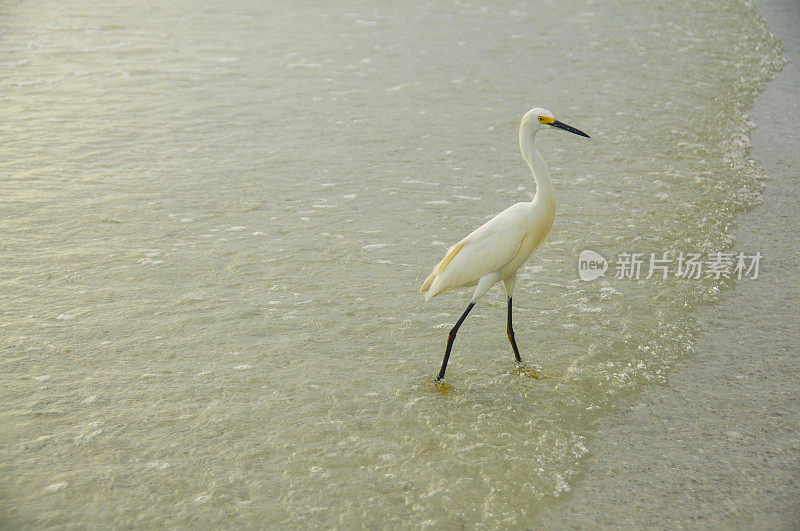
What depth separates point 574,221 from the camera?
18.7 ft

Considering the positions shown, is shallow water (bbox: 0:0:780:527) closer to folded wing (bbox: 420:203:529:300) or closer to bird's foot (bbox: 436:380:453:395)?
bird's foot (bbox: 436:380:453:395)

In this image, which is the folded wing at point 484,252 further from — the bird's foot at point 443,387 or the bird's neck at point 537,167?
the bird's foot at point 443,387

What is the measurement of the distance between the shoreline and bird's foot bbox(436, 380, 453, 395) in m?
0.74

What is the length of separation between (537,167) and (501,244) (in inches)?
16.6

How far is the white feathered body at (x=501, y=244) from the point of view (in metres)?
3.58

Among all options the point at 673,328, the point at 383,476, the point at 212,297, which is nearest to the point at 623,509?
the point at 383,476

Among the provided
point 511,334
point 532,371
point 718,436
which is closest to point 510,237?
point 511,334

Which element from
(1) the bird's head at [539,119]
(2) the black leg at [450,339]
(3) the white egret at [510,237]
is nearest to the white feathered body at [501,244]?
(3) the white egret at [510,237]

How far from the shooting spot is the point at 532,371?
391cm

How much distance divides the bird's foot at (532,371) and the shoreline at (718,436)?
0.41 metres

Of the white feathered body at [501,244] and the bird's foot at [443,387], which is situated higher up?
the white feathered body at [501,244]

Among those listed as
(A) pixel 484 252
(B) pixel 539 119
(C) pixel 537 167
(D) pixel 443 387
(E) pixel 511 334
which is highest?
(B) pixel 539 119

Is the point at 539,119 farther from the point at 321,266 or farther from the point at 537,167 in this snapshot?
the point at 321,266

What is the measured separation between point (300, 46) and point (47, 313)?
7.15 m
